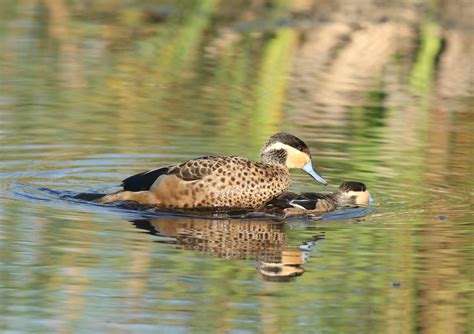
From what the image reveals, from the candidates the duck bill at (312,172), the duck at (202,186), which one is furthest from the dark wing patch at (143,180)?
the duck bill at (312,172)

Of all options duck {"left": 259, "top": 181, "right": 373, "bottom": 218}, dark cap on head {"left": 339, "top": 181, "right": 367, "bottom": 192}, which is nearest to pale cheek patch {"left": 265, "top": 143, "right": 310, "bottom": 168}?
duck {"left": 259, "top": 181, "right": 373, "bottom": 218}

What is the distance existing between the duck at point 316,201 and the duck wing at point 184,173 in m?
0.53

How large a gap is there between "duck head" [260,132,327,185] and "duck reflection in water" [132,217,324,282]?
921 millimetres

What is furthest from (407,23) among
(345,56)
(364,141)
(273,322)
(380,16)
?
(273,322)

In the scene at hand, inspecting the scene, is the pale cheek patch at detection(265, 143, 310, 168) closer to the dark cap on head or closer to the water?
the dark cap on head

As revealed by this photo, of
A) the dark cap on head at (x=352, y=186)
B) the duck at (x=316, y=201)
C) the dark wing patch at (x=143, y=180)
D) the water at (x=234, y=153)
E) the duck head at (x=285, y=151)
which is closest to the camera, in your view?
the water at (x=234, y=153)

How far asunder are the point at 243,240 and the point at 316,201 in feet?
4.53

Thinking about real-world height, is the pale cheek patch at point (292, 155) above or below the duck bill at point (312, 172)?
above

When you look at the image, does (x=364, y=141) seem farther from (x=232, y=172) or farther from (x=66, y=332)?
(x=66, y=332)

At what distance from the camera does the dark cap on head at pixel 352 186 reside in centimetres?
1096

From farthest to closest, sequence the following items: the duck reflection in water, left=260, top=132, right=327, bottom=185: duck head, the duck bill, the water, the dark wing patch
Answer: the duck bill
left=260, top=132, right=327, bottom=185: duck head
the dark wing patch
the duck reflection in water
the water

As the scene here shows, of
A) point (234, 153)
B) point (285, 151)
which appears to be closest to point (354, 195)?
point (285, 151)

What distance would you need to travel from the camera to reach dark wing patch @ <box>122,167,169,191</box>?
35.6ft

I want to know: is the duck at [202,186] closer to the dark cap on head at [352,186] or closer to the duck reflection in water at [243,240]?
the duck reflection in water at [243,240]
